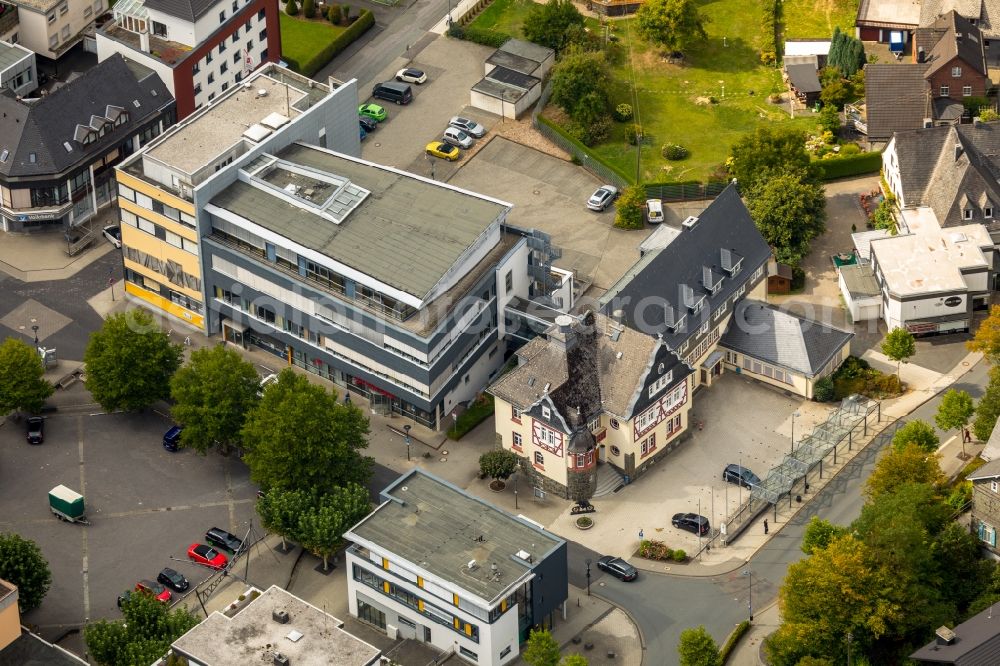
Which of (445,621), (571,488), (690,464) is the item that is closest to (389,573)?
(445,621)

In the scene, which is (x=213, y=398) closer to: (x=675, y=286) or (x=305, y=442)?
(x=305, y=442)

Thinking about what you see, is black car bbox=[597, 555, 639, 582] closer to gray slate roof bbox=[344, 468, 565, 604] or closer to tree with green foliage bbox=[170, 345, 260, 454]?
gray slate roof bbox=[344, 468, 565, 604]

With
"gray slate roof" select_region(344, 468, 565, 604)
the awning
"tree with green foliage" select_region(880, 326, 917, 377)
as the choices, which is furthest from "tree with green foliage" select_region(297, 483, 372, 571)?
"tree with green foliage" select_region(880, 326, 917, 377)

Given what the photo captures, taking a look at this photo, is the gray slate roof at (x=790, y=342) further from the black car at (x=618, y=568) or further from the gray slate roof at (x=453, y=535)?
the gray slate roof at (x=453, y=535)

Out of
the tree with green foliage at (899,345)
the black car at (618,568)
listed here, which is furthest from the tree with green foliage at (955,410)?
the black car at (618,568)

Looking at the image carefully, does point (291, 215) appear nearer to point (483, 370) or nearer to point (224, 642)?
point (483, 370)

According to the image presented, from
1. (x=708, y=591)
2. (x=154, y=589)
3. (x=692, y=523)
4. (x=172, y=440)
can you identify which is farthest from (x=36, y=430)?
(x=708, y=591)
